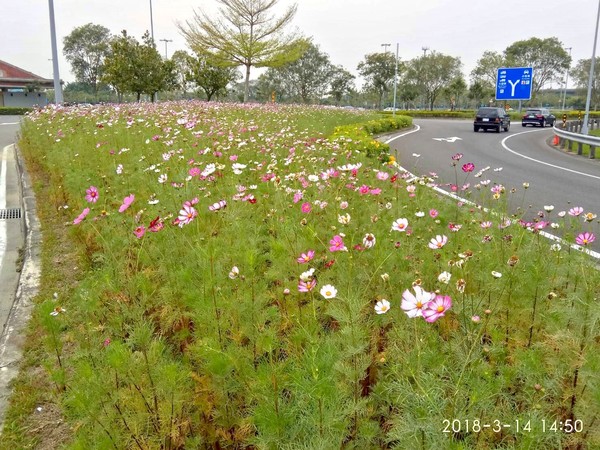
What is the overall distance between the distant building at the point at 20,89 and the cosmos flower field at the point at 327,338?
5391 centimetres

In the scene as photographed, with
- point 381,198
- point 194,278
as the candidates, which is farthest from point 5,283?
point 381,198

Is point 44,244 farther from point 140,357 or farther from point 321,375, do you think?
point 321,375

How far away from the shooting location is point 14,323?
139 inches

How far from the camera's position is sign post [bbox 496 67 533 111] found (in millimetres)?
29031

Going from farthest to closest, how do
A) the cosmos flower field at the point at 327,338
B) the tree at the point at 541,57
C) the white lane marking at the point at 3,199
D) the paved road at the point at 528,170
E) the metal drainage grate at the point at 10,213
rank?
the tree at the point at 541,57 → the paved road at the point at 528,170 → the metal drainage grate at the point at 10,213 → the white lane marking at the point at 3,199 → the cosmos flower field at the point at 327,338

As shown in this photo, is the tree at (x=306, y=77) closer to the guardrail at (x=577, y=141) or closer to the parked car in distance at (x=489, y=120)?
the parked car in distance at (x=489, y=120)

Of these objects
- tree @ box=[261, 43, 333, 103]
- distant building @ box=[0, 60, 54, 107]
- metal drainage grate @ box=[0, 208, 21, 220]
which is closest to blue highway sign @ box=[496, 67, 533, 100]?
metal drainage grate @ box=[0, 208, 21, 220]

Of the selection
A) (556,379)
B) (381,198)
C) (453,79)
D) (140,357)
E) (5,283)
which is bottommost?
(5,283)

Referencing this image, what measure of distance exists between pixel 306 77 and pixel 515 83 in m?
40.0

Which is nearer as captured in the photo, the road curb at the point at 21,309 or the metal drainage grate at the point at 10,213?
the road curb at the point at 21,309

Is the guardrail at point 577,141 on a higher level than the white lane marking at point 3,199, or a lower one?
higher

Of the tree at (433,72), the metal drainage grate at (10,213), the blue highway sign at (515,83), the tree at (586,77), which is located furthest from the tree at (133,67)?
the tree at (586,77)

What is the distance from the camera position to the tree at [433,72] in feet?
215

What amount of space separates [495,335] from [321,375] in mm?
891
